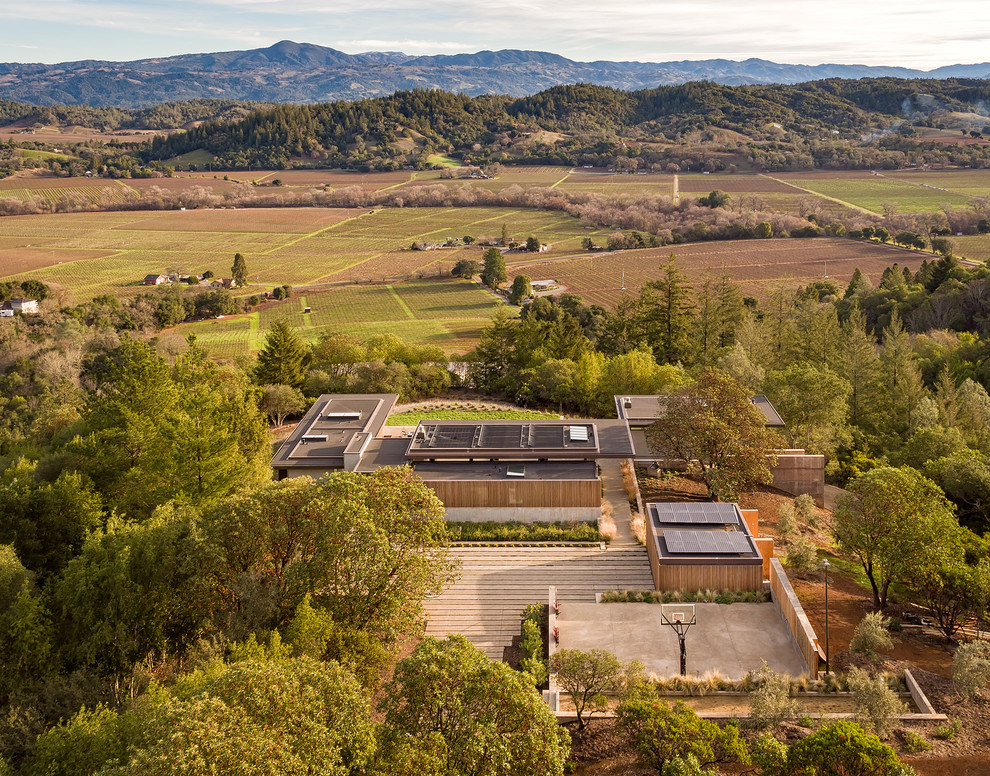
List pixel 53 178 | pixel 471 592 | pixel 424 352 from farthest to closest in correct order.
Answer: pixel 53 178 → pixel 424 352 → pixel 471 592

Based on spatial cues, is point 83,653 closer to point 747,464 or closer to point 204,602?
point 204,602

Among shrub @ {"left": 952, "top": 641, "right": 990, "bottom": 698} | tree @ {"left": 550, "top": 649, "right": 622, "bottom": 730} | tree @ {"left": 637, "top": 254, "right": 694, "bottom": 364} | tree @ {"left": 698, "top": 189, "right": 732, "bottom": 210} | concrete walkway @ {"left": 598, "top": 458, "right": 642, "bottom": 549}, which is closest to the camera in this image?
tree @ {"left": 550, "top": 649, "right": 622, "bottom": 730}

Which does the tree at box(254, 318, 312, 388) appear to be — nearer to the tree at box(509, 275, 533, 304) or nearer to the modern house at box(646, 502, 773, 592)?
the modern house at box(646, 502, 773, 592)

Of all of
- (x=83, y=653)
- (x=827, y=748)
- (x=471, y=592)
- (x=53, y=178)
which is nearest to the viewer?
(x=827, y=748)

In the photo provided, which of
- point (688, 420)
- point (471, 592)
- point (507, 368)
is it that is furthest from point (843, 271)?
point (471, 592)

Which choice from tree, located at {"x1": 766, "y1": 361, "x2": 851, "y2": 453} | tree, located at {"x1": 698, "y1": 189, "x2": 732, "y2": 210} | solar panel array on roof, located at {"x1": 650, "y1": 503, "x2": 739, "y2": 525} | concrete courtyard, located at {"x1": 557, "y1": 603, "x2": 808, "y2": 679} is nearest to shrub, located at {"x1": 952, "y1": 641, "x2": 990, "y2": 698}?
concrete courtyard, located at {"x1": 557, "y1": 603, "x2": 808, "y2": 679}
